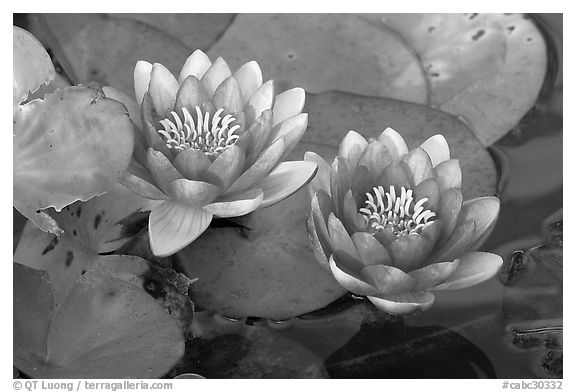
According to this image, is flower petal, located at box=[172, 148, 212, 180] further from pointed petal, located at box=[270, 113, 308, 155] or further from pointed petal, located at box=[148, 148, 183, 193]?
pointed petal, located at box=[270, 113, 308, 155]

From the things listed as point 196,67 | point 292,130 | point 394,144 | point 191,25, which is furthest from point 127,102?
point 394,144

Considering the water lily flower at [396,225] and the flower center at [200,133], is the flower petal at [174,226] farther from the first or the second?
the water lily flower at [396,225]

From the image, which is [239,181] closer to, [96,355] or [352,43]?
[96,355]

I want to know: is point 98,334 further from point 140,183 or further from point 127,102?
point 127,102

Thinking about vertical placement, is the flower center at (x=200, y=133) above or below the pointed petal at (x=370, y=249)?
above

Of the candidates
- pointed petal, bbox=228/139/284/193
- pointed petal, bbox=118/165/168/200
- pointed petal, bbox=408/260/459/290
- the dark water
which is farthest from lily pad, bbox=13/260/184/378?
pointed petal, bbox=408/260/459/290

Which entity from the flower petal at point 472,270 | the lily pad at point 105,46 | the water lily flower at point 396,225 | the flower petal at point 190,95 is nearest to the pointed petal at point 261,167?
the water lily flower at point 396,225
